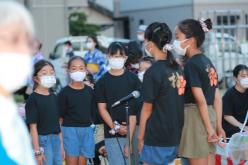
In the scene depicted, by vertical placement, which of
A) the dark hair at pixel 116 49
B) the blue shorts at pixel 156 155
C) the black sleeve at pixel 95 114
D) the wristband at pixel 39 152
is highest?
the dark hair at pixel 116 49

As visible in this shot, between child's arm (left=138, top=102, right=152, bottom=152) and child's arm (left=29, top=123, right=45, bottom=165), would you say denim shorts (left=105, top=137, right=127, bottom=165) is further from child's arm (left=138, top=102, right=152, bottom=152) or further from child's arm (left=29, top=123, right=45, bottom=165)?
child's arm (left=138, top=102, right=152, bottom=152)

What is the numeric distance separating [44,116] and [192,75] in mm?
1630

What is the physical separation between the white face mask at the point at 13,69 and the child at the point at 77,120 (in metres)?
4.12

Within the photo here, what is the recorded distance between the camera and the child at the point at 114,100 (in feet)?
20.4

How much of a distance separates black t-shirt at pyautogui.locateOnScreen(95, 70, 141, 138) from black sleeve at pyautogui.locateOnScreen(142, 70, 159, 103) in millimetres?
1228

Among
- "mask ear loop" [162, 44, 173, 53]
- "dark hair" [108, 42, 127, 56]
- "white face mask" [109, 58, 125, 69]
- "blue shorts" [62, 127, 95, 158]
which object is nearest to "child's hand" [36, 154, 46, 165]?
"blue shorts" [62, 127, 95, 158]

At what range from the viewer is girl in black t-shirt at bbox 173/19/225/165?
5.37 meters

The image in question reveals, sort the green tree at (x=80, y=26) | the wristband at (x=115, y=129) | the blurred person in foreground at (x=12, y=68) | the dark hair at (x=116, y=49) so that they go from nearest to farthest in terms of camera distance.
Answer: the blurred person in foreground at (x=12, y=68) < the wristband at (x=115, y=129) < the dark hair at (x=116, y=49) < the green tree at (x=80, y=26)

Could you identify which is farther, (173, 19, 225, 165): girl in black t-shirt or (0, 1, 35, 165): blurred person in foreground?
(173, 19, 225, 165): girl in black t-shirt

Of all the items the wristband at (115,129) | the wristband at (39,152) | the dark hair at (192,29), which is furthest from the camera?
the wristband at (115,129)

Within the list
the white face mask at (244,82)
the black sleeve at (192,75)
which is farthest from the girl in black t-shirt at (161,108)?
the white face mask at (244,82)

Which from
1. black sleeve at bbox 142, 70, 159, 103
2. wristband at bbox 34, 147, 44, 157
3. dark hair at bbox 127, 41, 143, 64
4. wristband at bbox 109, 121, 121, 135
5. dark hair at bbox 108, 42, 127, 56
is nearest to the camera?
black sleeve at bbox 142, 70, 159, 103

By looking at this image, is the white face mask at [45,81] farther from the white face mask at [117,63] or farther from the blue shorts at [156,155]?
the blue shorts at [156,155]

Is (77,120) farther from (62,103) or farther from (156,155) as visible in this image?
(156,155)
